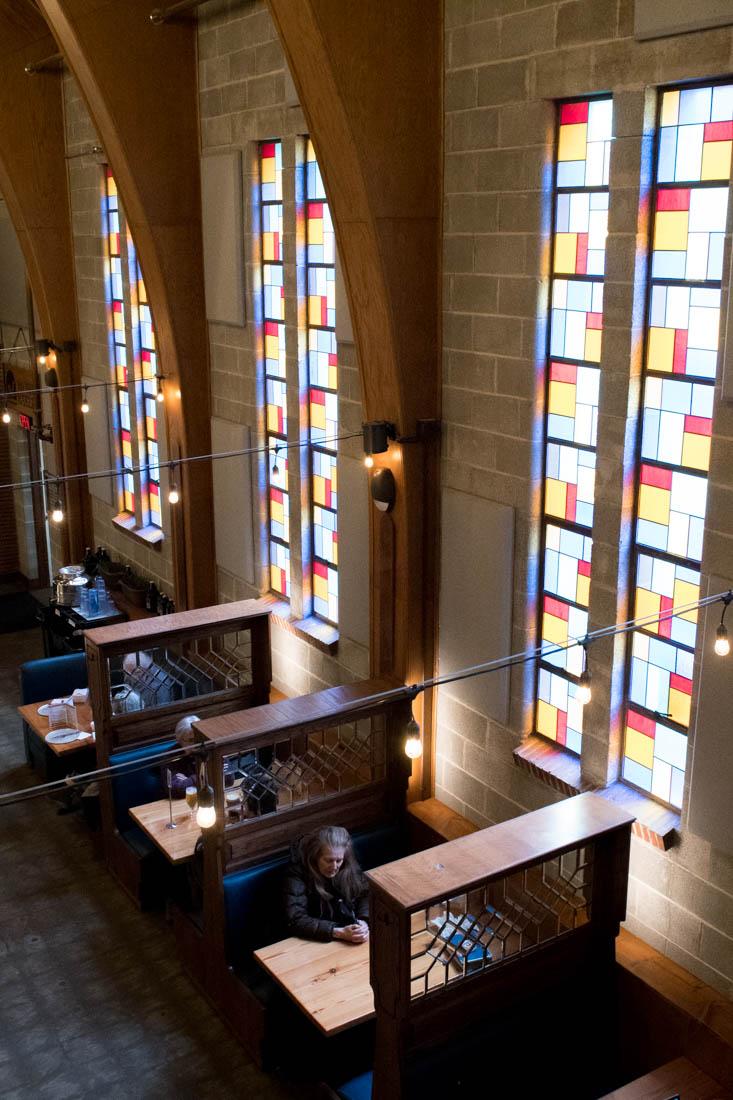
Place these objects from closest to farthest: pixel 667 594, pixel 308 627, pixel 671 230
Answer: pixel 671 230, pixel 667 594, pixel 308 627

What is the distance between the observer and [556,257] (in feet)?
22.0

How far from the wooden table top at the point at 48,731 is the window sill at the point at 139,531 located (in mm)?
2683

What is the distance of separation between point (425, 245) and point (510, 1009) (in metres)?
4.52

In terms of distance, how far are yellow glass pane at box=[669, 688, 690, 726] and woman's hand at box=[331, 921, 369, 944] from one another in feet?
6.93

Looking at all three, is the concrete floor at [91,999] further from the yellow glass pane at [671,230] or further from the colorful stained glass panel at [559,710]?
the yellow glass pane at [671,230]

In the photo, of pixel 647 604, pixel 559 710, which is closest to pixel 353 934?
pixel 559 710

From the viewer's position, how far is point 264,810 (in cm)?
812

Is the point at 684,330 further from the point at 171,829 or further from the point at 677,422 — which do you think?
the point at 171,829

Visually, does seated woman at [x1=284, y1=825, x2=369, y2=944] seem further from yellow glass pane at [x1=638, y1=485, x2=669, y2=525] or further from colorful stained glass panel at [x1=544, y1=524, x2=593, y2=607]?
yellow glass pane at [x1=638, y1=485, x2=669, y2=525]

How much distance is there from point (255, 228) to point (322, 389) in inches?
63.5

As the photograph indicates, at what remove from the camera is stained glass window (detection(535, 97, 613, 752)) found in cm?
638

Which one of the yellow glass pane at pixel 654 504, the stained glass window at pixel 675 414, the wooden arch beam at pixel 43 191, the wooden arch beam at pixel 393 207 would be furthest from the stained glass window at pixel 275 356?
the wooden arch beam at pixel 43 191

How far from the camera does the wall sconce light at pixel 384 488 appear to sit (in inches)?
307

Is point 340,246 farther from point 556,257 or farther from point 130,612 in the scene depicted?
point 130,612
